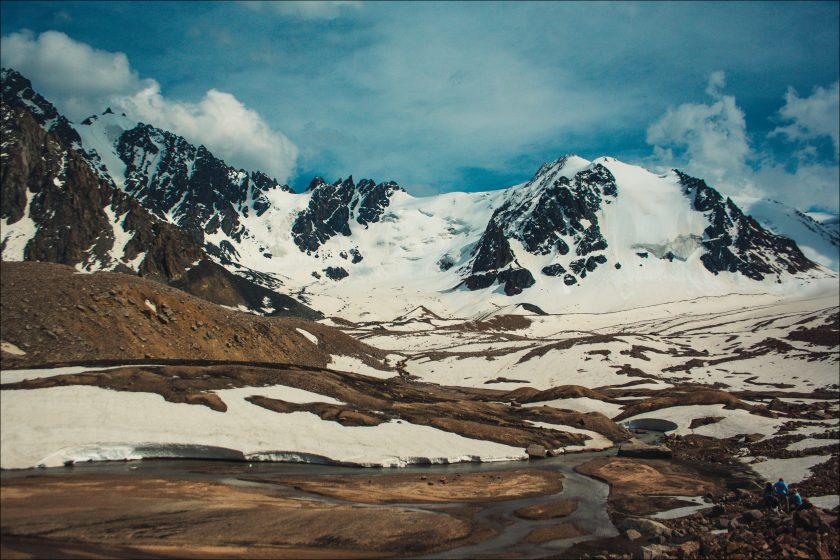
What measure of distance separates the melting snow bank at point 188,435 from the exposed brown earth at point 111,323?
19087 millimetres

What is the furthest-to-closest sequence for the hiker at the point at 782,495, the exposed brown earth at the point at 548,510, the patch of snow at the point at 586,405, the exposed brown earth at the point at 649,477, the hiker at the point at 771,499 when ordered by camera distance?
the patch of snow at the point at 586,405 < the exposed brown earth at the point at 649,477 < the exposed brown earth at the point at 548,510 < the hiker at the point at 771,499 < the hiker at the point at 782,495

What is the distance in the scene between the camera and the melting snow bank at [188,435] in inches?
1399

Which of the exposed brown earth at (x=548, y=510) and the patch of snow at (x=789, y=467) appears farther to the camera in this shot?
the patch of snow at (x=789, y=467)

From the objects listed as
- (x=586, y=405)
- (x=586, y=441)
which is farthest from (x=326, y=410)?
(x=586, y=405)

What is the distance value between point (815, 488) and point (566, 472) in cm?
1752

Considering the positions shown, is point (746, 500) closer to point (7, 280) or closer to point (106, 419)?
point (106, 419)

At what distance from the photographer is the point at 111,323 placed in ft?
224

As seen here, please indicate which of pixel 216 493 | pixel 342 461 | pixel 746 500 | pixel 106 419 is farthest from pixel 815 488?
pixel 106 419

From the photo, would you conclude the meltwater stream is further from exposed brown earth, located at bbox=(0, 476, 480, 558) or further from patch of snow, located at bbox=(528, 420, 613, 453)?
patch of snow, located at bbox=(528, 420, 613, 453)

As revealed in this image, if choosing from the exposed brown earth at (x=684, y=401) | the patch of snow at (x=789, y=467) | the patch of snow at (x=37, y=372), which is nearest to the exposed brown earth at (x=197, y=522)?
the patch of snow at (x=37, y=372)

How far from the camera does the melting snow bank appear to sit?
35531 millimetres

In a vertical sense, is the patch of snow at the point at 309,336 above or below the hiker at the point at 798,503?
above

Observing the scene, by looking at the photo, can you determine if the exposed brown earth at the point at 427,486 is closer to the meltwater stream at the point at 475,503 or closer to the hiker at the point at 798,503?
the meltwater stream at the point at 475,503

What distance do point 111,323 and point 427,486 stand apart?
48.2 m
